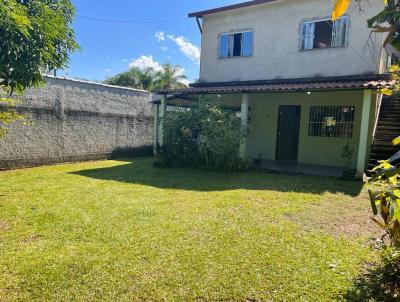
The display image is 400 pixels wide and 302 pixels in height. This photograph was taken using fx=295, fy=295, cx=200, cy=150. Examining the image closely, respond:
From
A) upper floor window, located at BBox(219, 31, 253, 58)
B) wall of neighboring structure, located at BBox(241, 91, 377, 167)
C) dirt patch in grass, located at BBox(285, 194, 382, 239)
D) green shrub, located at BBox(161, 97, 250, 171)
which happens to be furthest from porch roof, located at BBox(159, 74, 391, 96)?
dirt patch in grass, located at BBox(285, 194, 382, 239)

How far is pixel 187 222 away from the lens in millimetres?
5469

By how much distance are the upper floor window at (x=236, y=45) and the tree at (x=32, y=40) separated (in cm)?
994

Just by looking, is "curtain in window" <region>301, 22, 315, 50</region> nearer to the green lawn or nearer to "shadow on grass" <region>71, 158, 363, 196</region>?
"shadow on grass" <region>71, 158, 363, 196</region>

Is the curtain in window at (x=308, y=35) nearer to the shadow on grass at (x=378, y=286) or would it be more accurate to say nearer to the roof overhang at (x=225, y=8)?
the roof overhang at (x=225, y=8)

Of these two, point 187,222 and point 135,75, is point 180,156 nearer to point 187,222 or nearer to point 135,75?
point 187,222

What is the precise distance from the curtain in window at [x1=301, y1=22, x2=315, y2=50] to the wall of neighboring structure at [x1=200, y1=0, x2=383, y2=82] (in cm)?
25

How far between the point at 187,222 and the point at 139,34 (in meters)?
25.6

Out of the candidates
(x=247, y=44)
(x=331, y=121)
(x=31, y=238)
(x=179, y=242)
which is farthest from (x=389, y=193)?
(x=247, y=44)

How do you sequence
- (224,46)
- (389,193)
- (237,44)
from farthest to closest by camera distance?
(224,46), (237,44), (389,193)

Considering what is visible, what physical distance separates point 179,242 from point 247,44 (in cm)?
1237

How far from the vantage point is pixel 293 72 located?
13344mm

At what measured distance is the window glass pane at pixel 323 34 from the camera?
12562mm

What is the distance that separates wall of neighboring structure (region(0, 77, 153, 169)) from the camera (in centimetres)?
1145

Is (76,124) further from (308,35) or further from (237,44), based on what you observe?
(308,35)
